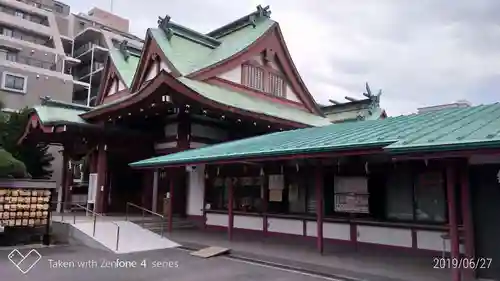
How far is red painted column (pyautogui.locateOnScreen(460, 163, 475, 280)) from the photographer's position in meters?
6.55

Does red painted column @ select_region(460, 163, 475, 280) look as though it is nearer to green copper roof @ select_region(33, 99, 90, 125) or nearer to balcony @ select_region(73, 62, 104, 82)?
green copper roof @ select_region(33, 99, 90, 125)

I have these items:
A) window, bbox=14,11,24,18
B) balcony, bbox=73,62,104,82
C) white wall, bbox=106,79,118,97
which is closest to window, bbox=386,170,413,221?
white wall, bbox=106,79,118,97

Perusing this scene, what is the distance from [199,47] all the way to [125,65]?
198 inches

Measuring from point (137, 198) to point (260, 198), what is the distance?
7.73m

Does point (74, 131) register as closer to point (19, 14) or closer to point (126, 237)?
point (126, 237)

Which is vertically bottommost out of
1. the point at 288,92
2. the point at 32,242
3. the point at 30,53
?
the point at 32,242

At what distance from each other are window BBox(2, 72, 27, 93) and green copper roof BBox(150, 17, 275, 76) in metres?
19.1

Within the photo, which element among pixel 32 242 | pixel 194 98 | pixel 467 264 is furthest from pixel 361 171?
pixel 32 242

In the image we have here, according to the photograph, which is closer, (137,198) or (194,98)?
(194,98)

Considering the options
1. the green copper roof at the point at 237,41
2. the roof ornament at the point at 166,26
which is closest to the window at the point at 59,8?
the green copper roof at the point at 237,41

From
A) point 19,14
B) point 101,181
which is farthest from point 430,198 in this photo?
point 19,14

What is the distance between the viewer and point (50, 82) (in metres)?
34.4

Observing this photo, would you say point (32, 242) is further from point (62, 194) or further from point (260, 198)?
point (62, 194)

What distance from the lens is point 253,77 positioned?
1828cm
